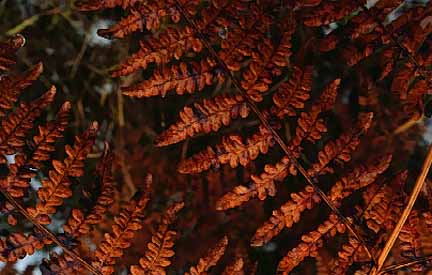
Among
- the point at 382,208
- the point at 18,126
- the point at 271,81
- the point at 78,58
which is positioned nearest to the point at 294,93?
the point at 271,81

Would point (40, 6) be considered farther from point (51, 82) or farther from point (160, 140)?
point (160, 140)

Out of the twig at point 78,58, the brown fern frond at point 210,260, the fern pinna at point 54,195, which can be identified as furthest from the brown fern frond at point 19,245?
the twig at point 78,58

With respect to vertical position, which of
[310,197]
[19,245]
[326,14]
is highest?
[326,14]

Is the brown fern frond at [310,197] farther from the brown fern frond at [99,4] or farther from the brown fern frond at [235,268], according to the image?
the brown fern frond at [99,4]

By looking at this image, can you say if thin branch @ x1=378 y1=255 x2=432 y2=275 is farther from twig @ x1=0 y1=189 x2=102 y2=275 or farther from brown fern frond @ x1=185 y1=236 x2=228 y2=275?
twig @ x1=0 y1=189 x2=102 y2=275

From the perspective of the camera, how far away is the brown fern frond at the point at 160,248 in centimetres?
59

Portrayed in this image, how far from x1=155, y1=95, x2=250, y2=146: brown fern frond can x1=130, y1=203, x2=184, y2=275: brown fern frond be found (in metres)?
0.06

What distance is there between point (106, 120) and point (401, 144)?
0.46 m

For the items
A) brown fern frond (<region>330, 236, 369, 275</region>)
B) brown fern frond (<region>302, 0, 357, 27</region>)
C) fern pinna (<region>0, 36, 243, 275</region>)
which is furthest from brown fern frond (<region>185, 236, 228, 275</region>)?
brown fern frond (<region>302, 0, 357, 27</region>)

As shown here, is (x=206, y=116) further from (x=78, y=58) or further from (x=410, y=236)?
(x=78, y=58)

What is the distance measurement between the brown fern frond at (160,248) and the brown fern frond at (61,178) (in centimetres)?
8

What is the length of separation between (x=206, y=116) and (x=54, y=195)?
15cm

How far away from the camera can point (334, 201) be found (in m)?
0.62

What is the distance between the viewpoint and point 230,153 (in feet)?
1.98
